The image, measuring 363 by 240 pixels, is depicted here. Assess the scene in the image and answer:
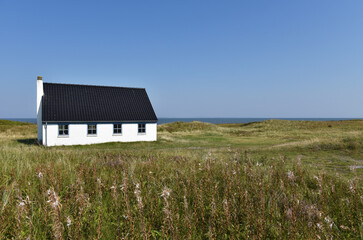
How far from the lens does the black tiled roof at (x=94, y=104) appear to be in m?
28.2

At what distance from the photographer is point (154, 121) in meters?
32.1

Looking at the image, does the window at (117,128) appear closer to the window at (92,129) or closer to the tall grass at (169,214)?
the window at (92,129)

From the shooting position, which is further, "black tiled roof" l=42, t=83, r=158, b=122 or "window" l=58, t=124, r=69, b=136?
"black tiled roof" l=42, t=83, r=158, b=122

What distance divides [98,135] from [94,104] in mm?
4665

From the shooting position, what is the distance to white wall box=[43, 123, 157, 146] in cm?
2672

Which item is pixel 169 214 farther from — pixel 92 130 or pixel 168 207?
pixel 92 130

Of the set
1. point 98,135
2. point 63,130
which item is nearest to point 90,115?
point 98,135

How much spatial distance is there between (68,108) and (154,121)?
35.6 feet

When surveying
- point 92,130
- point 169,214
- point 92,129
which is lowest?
point 92,130

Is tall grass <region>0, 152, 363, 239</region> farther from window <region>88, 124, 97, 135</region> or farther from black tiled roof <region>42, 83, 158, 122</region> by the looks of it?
black tiled roof <region>42, 83, 158, 122</region>

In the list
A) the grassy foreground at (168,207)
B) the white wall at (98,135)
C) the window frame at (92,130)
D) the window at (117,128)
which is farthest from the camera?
the window at (117,128)

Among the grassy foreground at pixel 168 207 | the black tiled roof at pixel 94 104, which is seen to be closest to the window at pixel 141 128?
the black tiled roof at pixel 94 104

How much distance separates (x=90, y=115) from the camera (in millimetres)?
29250

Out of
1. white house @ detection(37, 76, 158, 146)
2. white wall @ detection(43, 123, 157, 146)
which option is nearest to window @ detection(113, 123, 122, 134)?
white house @ detection(37, 76, 158, 146)
